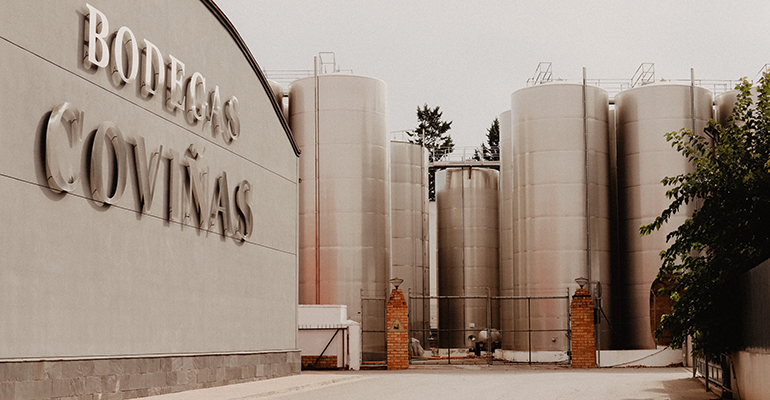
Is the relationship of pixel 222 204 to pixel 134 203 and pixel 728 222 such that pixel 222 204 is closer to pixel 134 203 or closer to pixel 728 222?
pixel 134 203

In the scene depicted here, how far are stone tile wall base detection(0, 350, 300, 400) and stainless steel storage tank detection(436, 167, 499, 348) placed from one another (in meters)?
25.7

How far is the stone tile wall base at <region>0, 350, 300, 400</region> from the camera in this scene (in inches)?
510

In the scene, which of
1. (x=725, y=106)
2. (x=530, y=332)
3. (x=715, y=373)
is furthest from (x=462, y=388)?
(x=725, y=106)

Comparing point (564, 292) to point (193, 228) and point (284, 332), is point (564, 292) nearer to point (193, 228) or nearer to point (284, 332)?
point (284, 332)

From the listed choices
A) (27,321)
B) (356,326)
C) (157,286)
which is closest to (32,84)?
(27,321)

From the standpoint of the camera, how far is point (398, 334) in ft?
104

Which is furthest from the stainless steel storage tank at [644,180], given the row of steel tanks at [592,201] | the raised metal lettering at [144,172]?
the raised metal lettering at [144,172]

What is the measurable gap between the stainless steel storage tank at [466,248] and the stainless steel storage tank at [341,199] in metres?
12.0

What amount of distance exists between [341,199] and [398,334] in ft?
22.7

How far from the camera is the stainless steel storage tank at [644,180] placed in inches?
1457

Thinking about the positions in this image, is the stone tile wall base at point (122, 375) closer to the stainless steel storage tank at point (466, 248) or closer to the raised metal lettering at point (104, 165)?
the raised metal lettering at point (104, 165)

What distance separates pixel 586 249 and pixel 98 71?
85.7ft

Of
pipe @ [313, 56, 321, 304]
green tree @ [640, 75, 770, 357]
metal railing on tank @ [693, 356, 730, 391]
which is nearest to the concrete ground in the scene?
metal railing on tank @ [693, 356, 730, 391]

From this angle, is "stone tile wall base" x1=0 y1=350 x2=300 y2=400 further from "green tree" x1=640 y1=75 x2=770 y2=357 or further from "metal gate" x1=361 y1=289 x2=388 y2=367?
"metal gate" x1=361 y1=289 x2=388 y2=367
